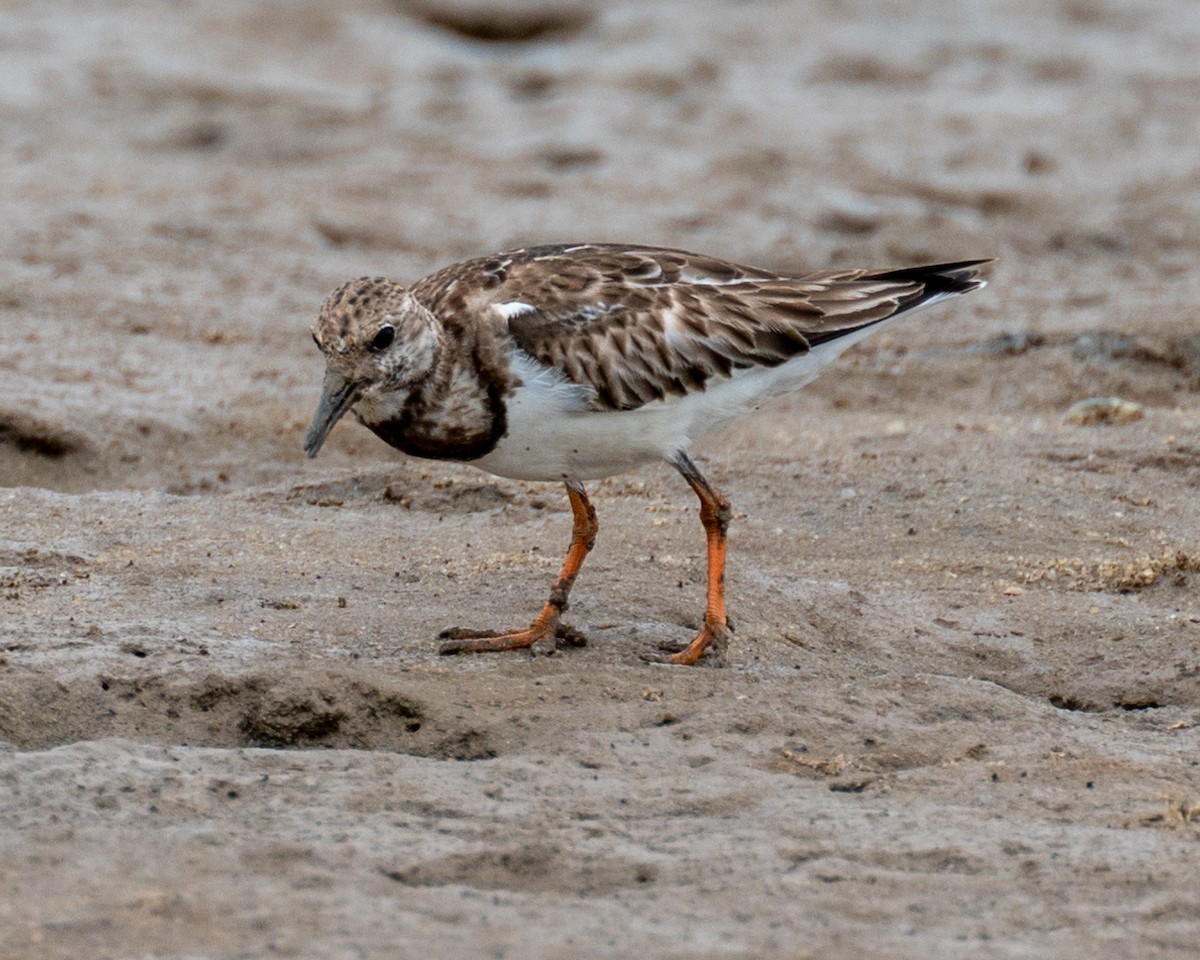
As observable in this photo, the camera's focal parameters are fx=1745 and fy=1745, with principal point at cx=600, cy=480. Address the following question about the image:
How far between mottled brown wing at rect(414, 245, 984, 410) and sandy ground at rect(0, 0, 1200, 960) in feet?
2.91

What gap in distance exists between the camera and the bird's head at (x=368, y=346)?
553cm

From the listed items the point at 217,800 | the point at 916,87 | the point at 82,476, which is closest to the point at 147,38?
the point at 916,87

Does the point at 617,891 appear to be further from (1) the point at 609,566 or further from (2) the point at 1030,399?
(2) the point at 1030,399

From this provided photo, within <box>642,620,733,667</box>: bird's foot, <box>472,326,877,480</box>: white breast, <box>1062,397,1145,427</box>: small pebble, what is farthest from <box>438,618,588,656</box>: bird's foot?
<box>1062,397,1145,427</box>: small pebble

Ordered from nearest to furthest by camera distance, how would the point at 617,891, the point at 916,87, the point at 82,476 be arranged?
the point at 617,891, the point at 82,476, the point at 916,87

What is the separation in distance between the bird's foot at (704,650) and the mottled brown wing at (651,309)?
81 cm

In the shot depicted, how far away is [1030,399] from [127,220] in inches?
223

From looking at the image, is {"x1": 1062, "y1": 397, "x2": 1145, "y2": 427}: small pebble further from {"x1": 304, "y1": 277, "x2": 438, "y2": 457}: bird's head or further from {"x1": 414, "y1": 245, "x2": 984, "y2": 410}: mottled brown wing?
{"x1": 304, "y1": 277, "x2": 438, "y2": 457}: bird's head

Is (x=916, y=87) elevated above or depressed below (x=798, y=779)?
above

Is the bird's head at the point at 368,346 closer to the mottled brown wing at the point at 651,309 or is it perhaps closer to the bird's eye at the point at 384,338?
the bird's eye at the point at 384,338

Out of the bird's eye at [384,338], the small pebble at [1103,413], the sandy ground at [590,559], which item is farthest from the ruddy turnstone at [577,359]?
the small pebble at [1103,413]

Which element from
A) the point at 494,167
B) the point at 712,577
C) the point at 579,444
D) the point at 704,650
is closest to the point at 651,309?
the point at 579,444

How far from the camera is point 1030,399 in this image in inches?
365

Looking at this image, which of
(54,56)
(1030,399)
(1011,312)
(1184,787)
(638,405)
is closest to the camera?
(1184,787)
